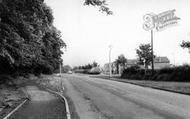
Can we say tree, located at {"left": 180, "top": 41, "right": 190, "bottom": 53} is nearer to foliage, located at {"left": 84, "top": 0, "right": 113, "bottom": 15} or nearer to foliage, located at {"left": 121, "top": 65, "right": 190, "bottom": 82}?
foliage, located at {"left": 121, "top": 65, "right": 190, "bottom": 82}

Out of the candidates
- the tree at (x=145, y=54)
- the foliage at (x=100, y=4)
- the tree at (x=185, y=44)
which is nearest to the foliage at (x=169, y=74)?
the tree at (x=145, y=54)

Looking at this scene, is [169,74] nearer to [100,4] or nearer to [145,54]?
[145,54]

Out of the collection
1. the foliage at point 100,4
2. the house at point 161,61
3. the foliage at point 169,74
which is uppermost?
the house at point 161,61

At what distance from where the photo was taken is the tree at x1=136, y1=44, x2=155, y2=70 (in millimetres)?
49812

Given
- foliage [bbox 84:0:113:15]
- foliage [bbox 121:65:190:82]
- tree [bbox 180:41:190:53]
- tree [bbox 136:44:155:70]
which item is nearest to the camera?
foliage [bbox 84:0:113:15]

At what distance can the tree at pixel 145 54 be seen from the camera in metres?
49.8

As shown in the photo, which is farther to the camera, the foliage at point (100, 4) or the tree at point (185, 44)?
the tree at point (185, 44)

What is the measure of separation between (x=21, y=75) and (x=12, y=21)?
21.0 metres

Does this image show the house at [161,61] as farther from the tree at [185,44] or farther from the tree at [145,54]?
the tree at [185,44]

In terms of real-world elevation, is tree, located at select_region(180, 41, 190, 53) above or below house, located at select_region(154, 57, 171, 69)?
below

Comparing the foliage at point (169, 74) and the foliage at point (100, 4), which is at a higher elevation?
the foliage at point (100, 4)

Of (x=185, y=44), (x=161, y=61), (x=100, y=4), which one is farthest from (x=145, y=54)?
(x=161, y=61)

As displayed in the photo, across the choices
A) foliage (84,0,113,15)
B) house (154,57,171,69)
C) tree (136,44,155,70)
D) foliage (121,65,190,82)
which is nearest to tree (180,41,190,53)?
foliage (121,65,190,82)

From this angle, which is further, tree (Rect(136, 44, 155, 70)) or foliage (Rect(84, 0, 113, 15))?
tree (Rect(136, 44, 155, 70))
